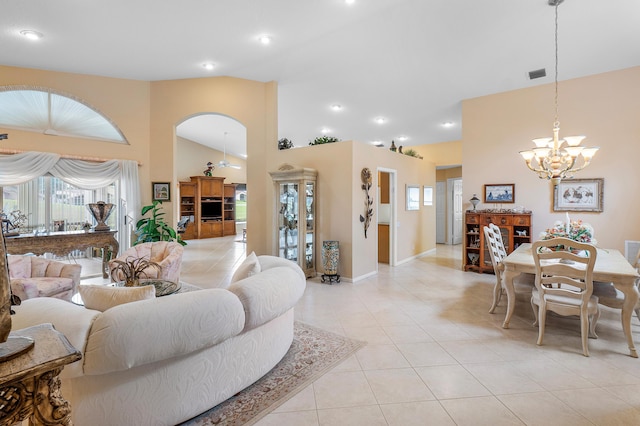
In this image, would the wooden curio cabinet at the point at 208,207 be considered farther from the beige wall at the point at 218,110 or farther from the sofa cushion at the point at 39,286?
the sofa cushion at the point at 39,286

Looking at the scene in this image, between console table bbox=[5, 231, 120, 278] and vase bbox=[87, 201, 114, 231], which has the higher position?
vase bbox=[87, 201, 114, 231]

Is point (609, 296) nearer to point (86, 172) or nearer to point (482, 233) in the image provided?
point (482, 233)

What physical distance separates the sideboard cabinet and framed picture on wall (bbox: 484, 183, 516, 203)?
1.07ft

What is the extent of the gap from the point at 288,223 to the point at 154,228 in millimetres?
2509

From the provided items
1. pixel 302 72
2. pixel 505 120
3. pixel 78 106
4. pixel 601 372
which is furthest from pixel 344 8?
pixel 78 106

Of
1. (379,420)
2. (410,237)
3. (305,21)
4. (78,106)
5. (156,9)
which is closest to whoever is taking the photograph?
(379,420)

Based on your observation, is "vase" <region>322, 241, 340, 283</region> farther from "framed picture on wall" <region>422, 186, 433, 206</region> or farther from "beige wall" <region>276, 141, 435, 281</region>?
"framed picture on wall" <region>422, 186, 433, 206</region>

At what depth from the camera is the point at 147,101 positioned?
6.10m

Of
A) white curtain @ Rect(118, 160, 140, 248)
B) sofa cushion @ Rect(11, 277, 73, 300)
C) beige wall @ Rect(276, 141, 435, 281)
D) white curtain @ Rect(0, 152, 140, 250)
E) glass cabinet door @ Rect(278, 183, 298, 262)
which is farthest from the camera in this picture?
Result: white curtain @ Rect(118, 160, 140, 248)

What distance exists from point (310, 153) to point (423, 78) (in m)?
2.45

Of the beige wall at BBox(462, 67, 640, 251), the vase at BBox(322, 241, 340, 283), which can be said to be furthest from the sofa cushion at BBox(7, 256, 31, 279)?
the beige wall at BBox(462, 67, 640, 251)

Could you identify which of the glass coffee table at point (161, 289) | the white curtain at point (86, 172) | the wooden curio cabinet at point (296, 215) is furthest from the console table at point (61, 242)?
the wooden curio cabinet at point (296, 215)

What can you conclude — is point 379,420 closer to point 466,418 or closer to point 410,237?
point 466,418

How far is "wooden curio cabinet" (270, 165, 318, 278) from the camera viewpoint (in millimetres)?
5594
